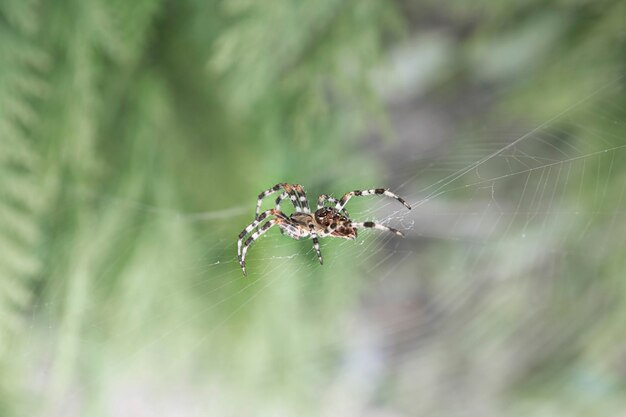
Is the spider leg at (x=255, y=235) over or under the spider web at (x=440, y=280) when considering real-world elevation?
under

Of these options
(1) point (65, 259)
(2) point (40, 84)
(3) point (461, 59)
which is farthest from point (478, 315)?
(2) point (40, 84)

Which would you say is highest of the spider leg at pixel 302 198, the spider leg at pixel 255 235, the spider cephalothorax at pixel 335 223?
the spider leg at pixel 302 198

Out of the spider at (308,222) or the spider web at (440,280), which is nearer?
the spider at (308,222)

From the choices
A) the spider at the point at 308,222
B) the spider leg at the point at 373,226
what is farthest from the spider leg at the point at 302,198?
the spider leg at the point at 373,226

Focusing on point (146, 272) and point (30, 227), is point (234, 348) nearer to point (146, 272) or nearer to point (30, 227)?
point (146, 272)

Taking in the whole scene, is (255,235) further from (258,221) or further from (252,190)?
(252,190)

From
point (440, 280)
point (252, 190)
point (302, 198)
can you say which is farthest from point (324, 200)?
point (440, 280)

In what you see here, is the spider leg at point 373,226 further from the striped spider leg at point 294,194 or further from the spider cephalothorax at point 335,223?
the striped spider leg at point 294,194
